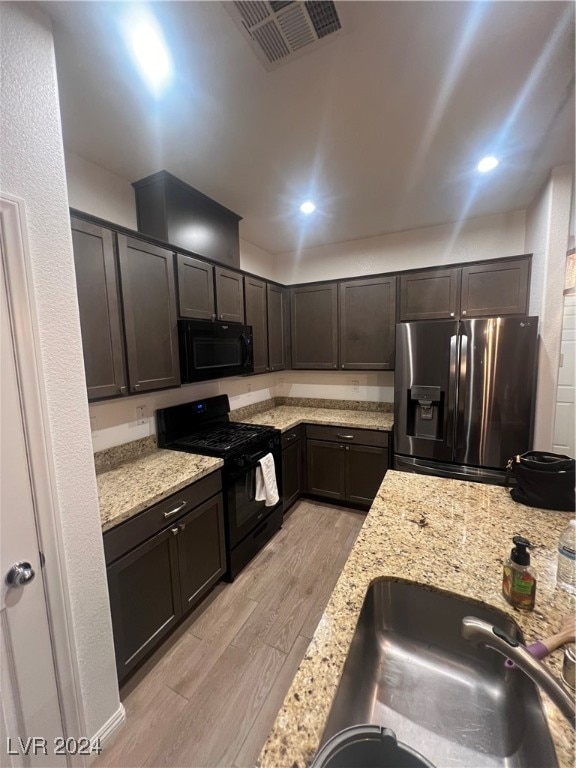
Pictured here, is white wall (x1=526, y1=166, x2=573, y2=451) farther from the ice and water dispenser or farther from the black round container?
the black round container

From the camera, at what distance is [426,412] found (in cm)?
260

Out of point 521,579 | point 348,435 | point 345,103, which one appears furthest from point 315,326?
point 521,579

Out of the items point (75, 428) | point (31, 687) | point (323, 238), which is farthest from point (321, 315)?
point (31, 687)

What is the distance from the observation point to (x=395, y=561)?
98 cm

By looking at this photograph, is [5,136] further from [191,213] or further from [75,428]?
[191,213]

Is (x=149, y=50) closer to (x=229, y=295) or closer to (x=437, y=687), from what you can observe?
(x=229, y=295)

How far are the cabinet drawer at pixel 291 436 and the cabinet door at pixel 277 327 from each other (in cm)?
69

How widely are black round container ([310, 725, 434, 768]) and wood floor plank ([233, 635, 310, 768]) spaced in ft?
3.30

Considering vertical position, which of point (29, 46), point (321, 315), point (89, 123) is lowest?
point (321, 315)

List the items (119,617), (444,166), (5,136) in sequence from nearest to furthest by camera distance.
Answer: (5,136), (119,617), (444,166)

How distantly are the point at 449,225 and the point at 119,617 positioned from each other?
3.86 meters

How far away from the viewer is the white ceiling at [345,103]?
1.17 meters

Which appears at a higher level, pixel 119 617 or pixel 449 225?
pixel 449 225

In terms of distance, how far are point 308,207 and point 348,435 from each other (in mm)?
2086
